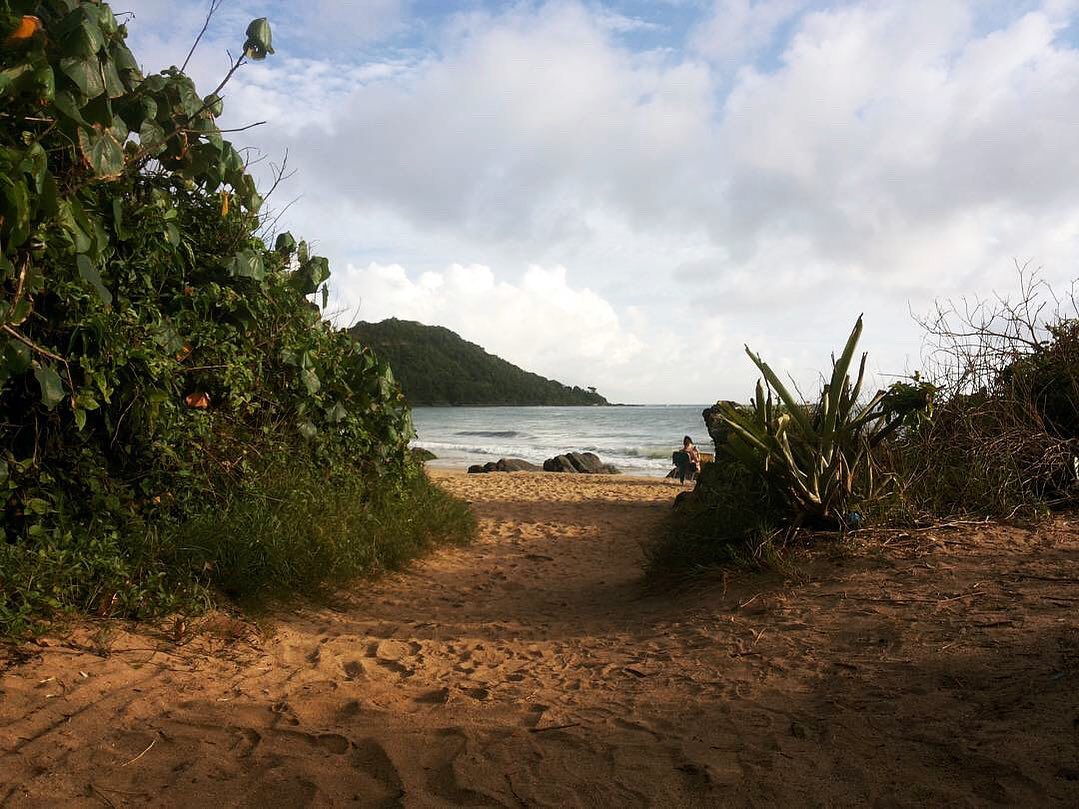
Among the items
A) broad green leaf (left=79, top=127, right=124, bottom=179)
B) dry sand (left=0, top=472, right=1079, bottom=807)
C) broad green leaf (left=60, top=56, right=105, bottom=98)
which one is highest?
broad green leaf (left=60, top=56, right=105, bottom=98)

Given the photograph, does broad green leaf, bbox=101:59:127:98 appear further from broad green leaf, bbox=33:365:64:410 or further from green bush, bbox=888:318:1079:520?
green bush, bbox=888:318:1079:520

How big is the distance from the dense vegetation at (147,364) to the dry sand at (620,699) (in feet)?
1.55

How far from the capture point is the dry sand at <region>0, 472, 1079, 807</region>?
2254 mm

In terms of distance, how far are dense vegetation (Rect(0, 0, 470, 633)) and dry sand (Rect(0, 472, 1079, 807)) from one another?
472 millimetres

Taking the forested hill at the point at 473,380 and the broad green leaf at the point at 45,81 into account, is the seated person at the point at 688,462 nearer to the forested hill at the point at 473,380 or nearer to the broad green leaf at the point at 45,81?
the broad green leaf at the point at 45,81

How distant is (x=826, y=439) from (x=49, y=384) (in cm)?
433

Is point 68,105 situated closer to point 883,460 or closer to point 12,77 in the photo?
point 12,77

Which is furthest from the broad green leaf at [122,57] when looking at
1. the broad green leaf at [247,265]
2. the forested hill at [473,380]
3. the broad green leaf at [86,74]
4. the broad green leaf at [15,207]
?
the forested hill at [473,380]

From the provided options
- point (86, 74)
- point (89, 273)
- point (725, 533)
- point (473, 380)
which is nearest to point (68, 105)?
point (86, 74)

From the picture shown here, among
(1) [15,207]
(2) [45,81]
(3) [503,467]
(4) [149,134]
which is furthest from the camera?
(3) [503,467]

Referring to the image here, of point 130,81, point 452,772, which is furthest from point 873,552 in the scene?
point 130,81

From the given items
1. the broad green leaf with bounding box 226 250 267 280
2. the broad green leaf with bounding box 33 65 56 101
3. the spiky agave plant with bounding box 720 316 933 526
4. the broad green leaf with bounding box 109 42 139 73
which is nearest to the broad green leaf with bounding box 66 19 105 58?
the broad green leaf with bounding box 33 65 56 101

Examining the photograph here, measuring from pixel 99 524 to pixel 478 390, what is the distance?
2955 inches

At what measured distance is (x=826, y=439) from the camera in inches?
183
